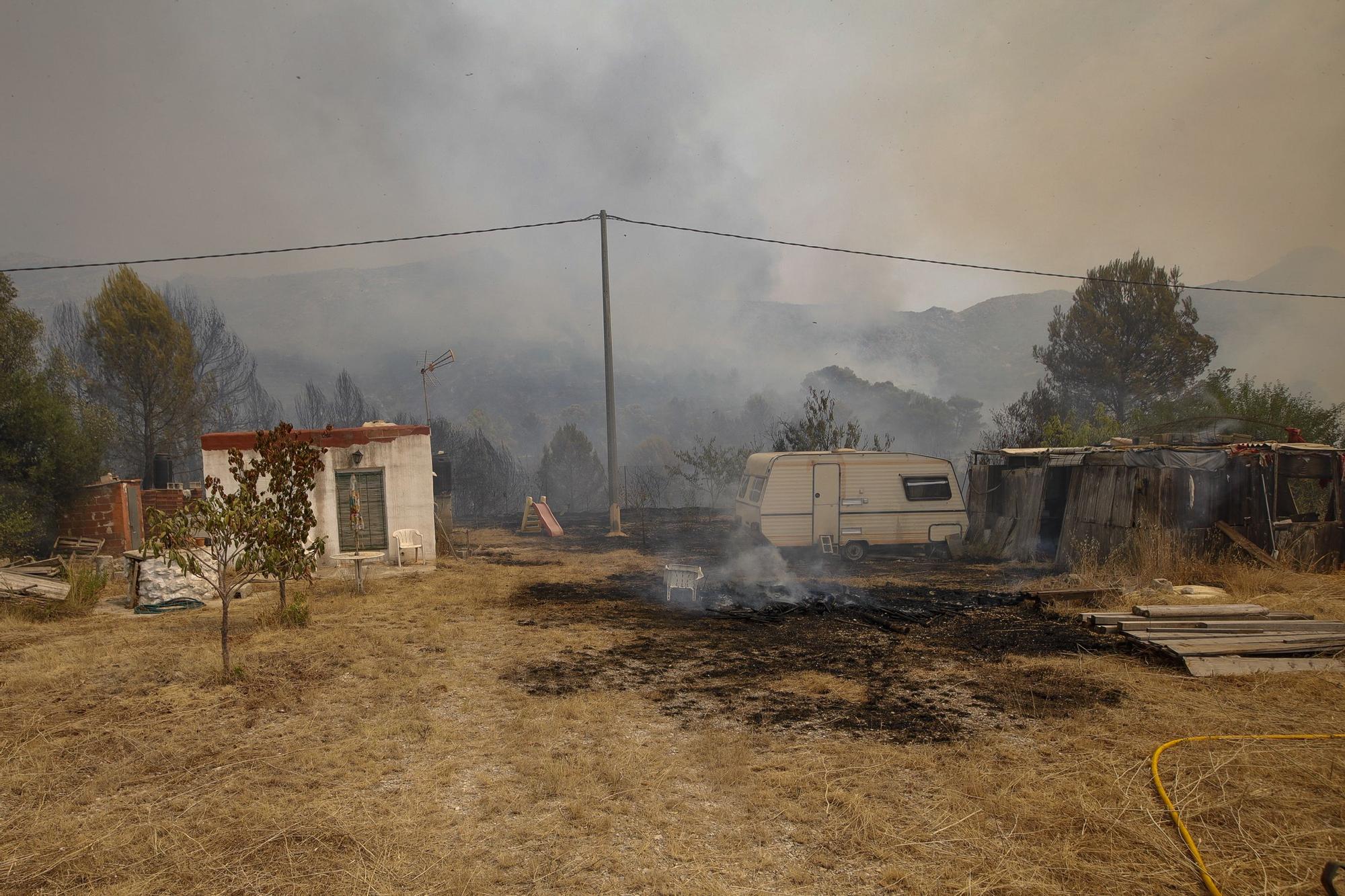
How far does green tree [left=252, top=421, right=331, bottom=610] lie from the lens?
7688 millimetres

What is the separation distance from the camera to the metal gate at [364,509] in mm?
14180

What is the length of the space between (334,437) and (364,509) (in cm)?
156

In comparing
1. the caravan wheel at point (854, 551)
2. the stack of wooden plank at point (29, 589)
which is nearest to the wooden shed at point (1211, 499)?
the caravan wheel at point (854, 551)

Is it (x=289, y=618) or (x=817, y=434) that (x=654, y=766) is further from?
(x=817, y=434)

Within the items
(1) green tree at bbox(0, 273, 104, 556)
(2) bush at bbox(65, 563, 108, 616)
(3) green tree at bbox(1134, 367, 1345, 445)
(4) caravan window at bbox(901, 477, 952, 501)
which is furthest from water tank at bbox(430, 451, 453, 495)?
(3) green tree at bbox(1134, 367, 1345, 445)

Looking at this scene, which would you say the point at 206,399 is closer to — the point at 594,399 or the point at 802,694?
the point at 802,694

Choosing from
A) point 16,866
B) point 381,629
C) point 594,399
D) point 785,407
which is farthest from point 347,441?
point 594,399

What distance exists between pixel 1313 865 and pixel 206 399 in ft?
Answer: 123

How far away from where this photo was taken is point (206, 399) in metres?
32.0

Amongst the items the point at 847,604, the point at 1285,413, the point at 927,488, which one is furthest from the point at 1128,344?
the point at 847,604

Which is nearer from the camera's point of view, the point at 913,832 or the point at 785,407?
the point at 913,832

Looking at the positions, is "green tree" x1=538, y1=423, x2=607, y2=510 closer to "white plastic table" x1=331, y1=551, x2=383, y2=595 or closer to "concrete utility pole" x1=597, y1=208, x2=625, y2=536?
"concrete utility pole" x1=597, y1=208, x2=625, y2=536

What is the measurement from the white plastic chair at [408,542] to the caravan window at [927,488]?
10.4 m

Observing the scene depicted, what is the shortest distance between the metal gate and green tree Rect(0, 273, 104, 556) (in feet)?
21.5
